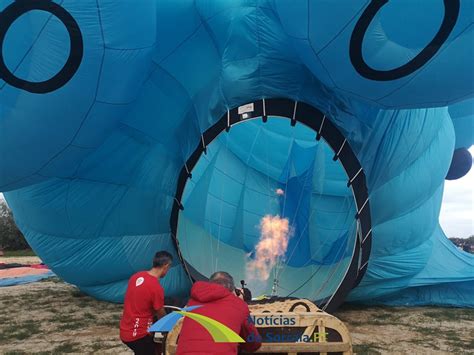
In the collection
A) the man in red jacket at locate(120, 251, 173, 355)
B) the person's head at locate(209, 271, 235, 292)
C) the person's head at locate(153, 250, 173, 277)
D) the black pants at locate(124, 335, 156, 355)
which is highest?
the person's head at locate(153, 250, 173, 277)

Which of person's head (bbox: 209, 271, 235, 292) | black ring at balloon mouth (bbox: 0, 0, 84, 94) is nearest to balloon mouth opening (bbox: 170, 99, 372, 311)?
black ring at balloon mouth (bbox: 0, 0, 84, 94)

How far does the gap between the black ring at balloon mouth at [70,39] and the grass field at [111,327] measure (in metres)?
2.31

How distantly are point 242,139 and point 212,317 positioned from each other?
5.03m

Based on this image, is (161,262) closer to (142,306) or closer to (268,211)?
(142,306)

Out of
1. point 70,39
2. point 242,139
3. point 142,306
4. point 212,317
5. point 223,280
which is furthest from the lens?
point 242,139

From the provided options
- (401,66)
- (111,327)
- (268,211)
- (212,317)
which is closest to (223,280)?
(212,317)

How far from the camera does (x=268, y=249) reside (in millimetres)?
6262

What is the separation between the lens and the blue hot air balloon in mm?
3031

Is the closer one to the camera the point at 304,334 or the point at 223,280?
the point at 223,280

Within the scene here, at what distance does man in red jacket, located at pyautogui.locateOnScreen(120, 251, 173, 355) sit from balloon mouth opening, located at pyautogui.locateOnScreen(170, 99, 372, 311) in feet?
8.65

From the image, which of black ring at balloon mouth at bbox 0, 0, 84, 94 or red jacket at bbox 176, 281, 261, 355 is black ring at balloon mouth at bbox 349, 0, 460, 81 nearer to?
black ring at balloon mouth at bbox 0, 0, 84, 94

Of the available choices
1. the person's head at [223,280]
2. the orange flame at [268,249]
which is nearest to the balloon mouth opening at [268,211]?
the orange flame at [268,249]

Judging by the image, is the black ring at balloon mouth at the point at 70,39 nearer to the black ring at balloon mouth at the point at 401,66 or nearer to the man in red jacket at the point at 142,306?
the man in red jacket at the point at 142,306

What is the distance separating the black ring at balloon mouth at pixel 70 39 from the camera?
2912mm
